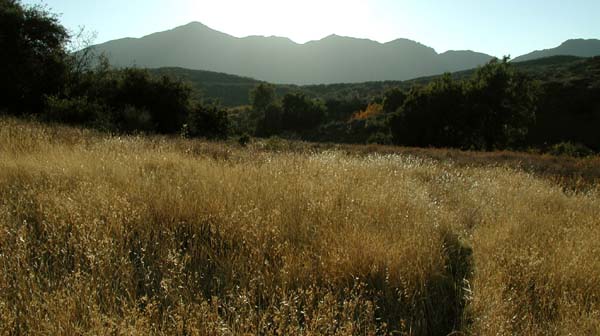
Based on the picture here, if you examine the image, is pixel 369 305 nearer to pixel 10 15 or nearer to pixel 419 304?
pixel 419 304

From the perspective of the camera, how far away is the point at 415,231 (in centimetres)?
310

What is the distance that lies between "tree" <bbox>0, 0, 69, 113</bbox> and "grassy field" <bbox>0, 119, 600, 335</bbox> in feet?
47.7

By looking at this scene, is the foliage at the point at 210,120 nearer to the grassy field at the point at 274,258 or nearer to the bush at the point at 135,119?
the bush at the point at 135,119

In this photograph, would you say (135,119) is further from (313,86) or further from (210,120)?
(313,86)

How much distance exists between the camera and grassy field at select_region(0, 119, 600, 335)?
6.73ft

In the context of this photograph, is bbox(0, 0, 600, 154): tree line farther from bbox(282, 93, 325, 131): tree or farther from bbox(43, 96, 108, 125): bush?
bbox(282, 93, 325, 131): tree

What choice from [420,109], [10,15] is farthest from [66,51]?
[420,109]

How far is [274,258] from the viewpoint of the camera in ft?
8.64

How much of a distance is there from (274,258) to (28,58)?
62.3 feet

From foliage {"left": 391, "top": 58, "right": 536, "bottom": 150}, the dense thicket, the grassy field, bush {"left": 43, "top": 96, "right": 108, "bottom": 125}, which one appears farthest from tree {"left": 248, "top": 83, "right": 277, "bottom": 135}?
the grassy field

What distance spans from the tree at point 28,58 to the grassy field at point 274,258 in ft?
47.7

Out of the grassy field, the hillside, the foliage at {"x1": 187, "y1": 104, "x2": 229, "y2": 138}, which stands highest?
the hillside

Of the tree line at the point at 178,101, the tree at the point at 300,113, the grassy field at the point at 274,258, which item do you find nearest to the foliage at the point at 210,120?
the tree line at the point at 178,101

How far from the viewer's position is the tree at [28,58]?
15.5m
